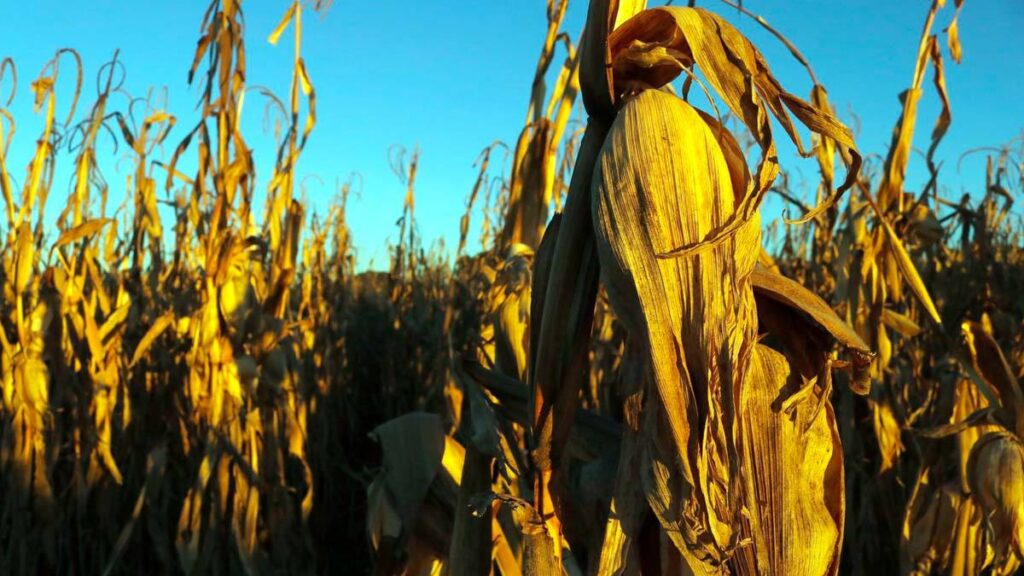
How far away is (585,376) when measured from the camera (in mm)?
1995

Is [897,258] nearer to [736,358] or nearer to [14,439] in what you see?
[736,358]

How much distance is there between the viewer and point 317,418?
293 centimetres

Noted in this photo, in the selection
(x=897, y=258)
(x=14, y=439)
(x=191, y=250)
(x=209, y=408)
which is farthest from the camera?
(x=191, y=250)

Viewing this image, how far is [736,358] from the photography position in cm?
44

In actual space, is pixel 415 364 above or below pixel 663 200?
above

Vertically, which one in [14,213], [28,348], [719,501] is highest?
[14,213]

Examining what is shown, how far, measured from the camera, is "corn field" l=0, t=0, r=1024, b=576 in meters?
0.44

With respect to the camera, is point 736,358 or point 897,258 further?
point 897,258

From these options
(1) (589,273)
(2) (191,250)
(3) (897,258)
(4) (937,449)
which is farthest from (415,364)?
(1) (589,273)

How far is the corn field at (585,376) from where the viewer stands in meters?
0.44

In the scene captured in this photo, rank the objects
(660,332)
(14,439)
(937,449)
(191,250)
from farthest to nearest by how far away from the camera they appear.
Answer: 1. (191,250)
2. (14,439)
3. (937,449)
4. (660,332)

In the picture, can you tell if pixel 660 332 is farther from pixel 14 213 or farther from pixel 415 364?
pixel 415 364

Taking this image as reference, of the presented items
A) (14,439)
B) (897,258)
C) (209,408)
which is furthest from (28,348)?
(897,258)

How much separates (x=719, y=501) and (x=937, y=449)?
146 cm
